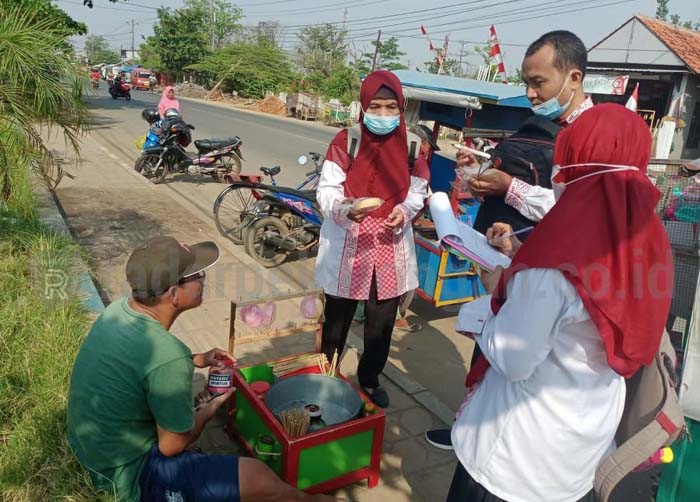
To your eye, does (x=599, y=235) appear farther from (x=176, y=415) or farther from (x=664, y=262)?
(x=176, y=415)

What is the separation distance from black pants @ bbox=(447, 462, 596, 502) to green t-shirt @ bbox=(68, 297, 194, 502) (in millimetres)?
945

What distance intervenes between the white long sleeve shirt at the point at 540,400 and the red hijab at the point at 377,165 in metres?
1.45

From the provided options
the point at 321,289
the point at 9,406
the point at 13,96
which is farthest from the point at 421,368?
the point at 13,96

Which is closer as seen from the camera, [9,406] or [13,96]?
[9,406]

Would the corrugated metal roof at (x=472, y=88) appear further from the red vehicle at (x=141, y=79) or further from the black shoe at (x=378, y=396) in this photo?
the red vehicle at (x=141, y=79)

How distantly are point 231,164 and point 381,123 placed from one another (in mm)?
7106

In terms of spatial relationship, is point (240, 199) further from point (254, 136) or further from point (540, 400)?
Answer: point (254, 136)

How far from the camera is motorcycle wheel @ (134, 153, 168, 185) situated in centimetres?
920

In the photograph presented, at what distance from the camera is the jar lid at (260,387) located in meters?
2.75

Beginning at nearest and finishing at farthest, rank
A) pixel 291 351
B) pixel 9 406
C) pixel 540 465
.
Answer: pixel 540 465
pixel 9 406
pixel 291 351

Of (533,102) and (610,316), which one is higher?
(533,102)

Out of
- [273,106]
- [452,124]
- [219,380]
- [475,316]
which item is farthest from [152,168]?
[273,106]

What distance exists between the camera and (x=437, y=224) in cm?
190

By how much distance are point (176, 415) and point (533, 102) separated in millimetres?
1868
